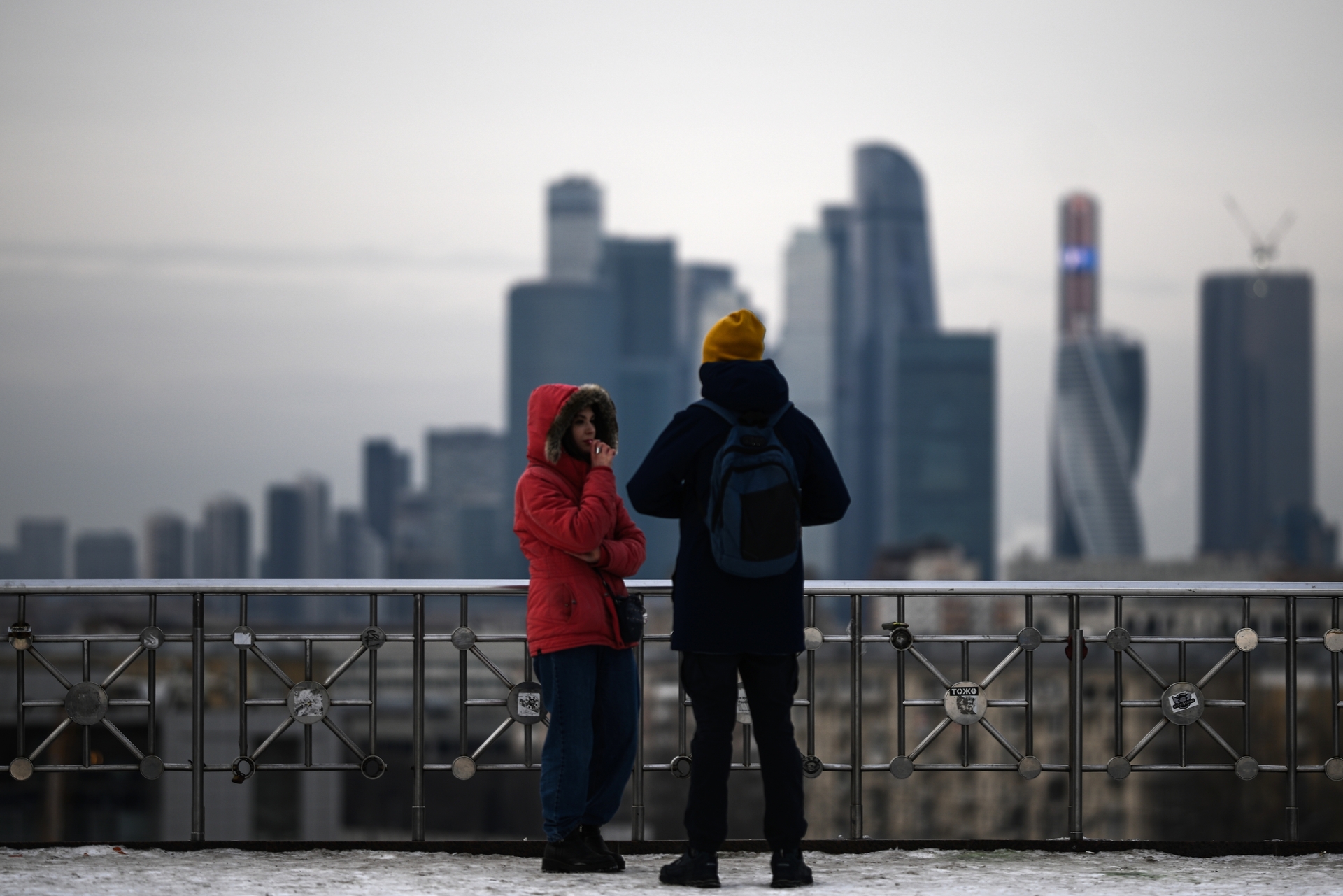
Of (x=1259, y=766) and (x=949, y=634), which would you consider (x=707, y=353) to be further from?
(x=1259, y=766)

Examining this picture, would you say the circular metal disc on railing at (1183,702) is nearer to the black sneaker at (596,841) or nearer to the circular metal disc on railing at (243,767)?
the black sneaker at (596,841)

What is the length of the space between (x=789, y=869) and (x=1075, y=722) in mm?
1555

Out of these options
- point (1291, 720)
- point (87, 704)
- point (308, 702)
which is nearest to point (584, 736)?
point (308, 702)

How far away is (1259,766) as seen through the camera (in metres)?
5.79

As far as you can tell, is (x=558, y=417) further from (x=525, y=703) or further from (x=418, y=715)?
(x=418, y=715)

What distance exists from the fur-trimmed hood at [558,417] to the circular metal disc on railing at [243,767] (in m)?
1.65

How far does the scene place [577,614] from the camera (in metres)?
4.97

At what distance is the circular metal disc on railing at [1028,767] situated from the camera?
5656mm

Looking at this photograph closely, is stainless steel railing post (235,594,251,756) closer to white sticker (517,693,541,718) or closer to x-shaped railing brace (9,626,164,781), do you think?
x-shaped railing brace (9,626,164,781)

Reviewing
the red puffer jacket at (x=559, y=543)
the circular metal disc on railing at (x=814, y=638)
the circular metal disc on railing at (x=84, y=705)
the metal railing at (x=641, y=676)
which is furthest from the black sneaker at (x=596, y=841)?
the circular metal disc on railing at (x=84, y=705)

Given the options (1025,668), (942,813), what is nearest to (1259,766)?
(1025,668)

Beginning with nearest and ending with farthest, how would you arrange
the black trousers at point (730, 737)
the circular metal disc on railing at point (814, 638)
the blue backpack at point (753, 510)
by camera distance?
the blue backpack at point (753, 510) < the black trousers at point (730, 737) < the circular metal disc on railing at point (814, 638)

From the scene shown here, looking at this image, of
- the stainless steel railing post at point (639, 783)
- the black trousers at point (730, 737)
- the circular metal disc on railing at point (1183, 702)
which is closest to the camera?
the black trousers at point (730, 737)

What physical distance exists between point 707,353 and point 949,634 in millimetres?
1703
